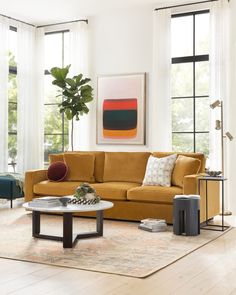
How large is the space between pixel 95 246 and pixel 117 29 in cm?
461

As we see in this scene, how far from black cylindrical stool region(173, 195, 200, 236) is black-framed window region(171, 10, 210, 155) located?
7.65ft

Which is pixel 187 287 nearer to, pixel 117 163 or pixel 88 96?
pixel 117 163

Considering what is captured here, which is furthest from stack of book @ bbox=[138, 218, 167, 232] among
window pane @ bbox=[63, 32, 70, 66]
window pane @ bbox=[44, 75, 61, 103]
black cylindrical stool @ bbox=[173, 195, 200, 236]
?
window pane @ bbox=[63, 32, 70, 66]

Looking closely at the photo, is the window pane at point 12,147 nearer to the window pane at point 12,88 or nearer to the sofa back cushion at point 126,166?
the window pane at point 12,88

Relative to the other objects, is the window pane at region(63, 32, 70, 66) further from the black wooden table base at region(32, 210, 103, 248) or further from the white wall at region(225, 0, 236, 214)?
the black wooden table base at region(32, 210, 103, 248)

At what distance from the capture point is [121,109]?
806 cm

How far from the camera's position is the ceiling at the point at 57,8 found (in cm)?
761

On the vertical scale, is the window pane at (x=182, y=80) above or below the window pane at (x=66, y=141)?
above

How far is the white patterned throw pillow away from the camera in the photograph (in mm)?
6121

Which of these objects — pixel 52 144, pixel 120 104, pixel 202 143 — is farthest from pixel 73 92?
pixel 202 143

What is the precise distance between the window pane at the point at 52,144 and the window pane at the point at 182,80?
241 cm

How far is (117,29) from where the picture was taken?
322 inches

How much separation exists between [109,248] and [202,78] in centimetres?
393

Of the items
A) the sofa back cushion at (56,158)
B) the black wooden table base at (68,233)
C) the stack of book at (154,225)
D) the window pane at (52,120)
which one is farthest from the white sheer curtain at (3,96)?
the stack of book at (154,225)
